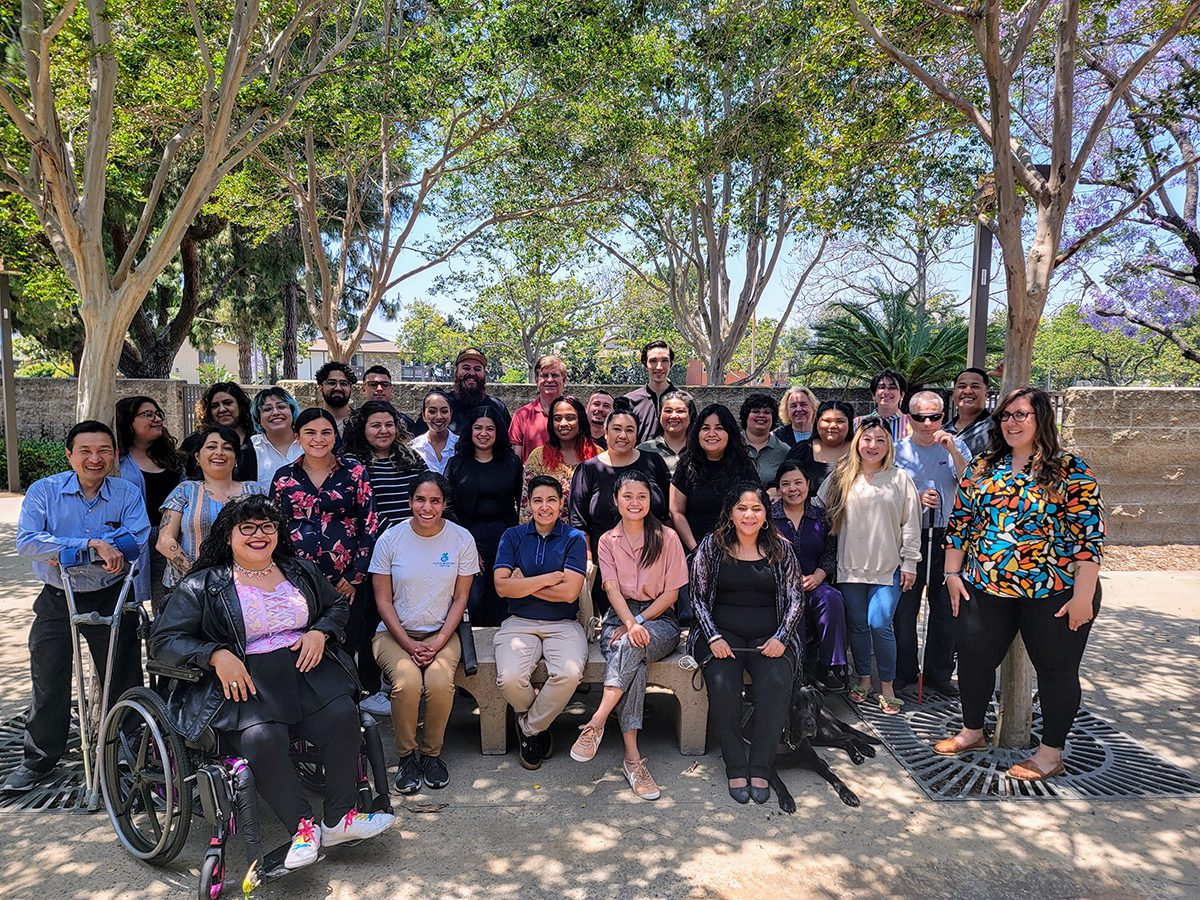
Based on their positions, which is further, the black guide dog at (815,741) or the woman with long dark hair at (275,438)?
the woman with long dark hair at (275,438)

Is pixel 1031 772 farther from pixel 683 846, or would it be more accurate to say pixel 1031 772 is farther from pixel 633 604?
pixel 633 604

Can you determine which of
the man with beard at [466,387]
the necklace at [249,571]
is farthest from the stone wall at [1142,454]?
the necklace at [249,571]

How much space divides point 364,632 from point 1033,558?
3509mm

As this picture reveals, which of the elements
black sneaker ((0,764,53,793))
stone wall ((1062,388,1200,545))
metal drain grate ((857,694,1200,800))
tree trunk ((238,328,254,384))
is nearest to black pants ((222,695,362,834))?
black sneaker ((0,764,53,793))

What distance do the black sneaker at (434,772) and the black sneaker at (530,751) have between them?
0.39 metres

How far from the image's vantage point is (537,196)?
492 inches

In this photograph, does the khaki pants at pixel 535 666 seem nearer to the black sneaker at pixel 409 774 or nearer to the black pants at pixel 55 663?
the black sneaker at pixel 409 774

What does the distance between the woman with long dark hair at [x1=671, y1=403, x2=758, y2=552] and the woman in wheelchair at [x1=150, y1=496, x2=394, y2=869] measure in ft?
→ 7.03

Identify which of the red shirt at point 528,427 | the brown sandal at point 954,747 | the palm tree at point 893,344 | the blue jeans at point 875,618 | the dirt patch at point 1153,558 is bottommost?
the brown sandal at point 954,747

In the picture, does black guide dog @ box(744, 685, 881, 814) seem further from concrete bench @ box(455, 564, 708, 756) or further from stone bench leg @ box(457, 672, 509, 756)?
stone bench leg @ box(457, 672, 509, 756)

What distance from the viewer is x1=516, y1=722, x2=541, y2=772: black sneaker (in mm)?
3939

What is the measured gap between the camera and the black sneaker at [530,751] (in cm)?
394

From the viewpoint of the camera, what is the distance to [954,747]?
13.3 ft

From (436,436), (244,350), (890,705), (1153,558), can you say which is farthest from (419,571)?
(244,350)
